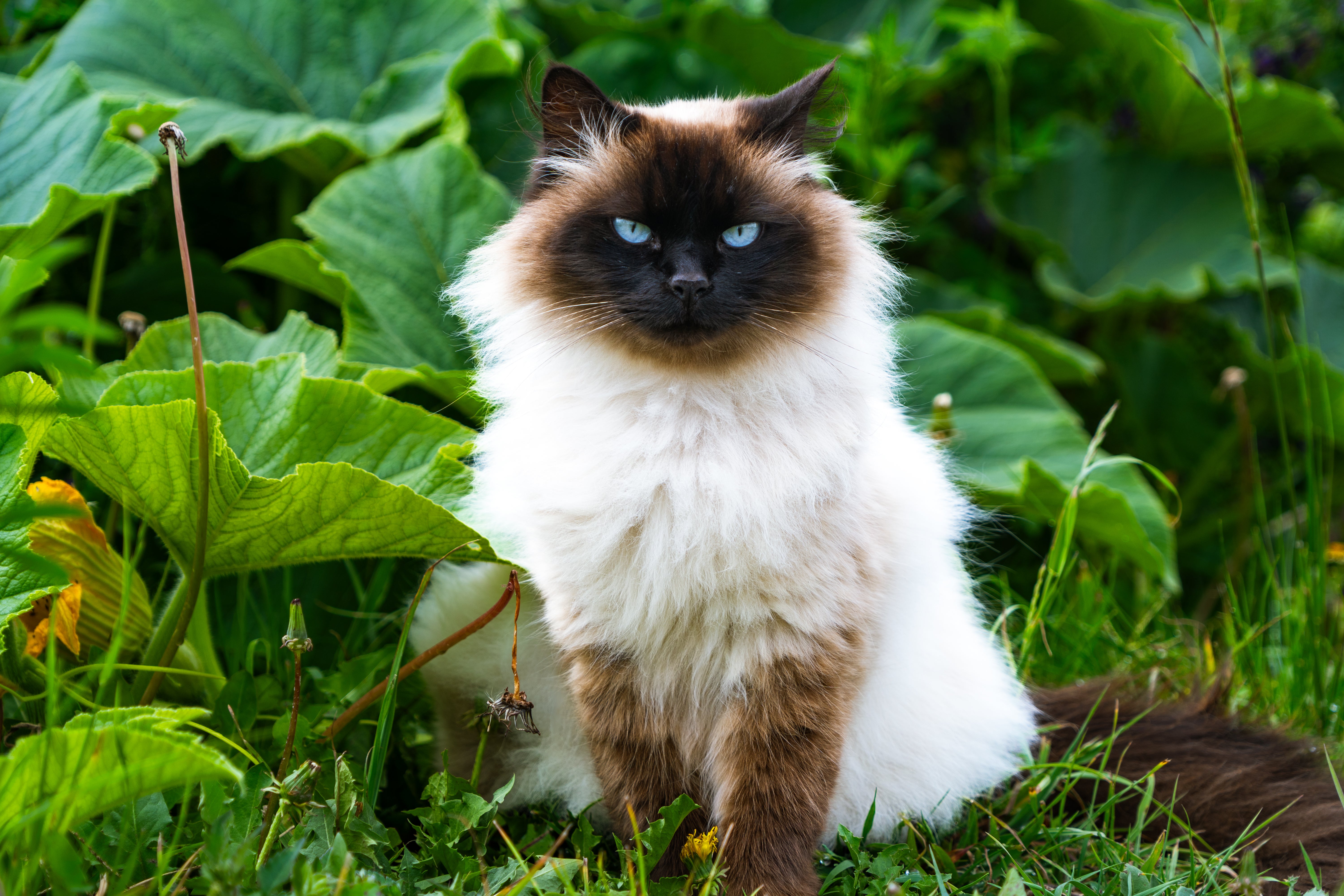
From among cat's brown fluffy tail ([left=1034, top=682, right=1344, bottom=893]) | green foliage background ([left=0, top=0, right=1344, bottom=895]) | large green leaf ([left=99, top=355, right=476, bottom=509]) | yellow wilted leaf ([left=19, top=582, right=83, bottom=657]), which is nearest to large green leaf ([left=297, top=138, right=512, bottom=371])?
green foliage background ([left=0, top=0, right=1344, bottom=895])

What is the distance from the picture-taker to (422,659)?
58.9 inches

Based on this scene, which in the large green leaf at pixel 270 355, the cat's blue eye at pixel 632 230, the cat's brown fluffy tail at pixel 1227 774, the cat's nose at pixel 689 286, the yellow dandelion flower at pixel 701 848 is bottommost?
the cat's brown fluffy tail at pixel 1227 774

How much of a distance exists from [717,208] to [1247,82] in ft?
8.07

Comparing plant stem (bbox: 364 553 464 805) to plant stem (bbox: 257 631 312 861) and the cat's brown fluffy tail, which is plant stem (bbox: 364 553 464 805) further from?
the cat's brown fluffy tail

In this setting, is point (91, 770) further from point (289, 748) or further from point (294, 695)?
point (294, 695)

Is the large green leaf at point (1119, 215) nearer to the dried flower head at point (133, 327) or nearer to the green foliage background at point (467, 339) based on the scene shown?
the green foliage background at point (467, 339)

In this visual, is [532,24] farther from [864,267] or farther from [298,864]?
A: [298,864]

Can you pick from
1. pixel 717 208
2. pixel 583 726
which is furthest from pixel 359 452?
pixel 717 208

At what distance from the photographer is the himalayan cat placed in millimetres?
1320

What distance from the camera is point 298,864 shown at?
1118 mm

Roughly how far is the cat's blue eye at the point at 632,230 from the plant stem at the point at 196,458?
55 cm

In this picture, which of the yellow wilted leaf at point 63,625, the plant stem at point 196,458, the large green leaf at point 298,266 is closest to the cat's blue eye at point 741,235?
the plant stem at point 196,458

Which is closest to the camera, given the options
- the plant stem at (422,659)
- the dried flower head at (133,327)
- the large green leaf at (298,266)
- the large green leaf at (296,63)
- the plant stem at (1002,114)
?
the plant stem at (422,659)

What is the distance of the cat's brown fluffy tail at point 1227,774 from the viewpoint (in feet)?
4.92
